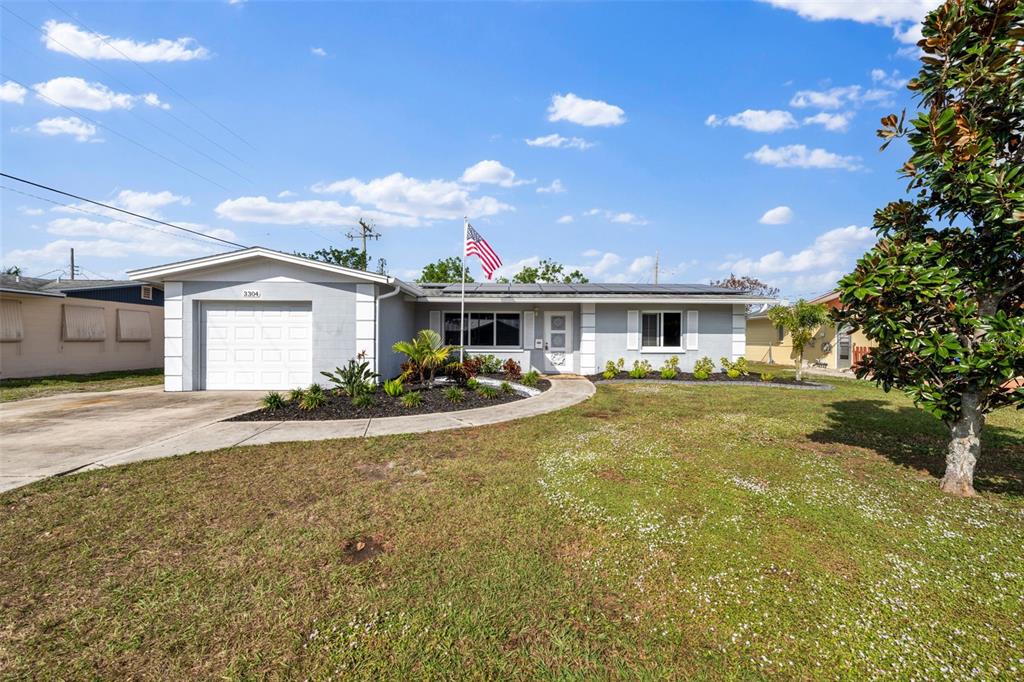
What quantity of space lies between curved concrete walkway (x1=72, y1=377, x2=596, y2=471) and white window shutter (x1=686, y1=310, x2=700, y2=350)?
7125 millimetres

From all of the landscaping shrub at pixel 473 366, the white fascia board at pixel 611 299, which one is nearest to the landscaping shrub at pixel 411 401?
the landscaping shrub at pixel 473 366

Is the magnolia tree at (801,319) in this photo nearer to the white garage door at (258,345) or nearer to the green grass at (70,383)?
the white garage door at (258,345)

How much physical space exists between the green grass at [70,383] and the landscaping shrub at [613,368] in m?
13.8

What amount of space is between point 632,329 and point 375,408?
9.32 meters

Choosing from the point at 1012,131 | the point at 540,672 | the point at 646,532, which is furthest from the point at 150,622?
the point at 1012,131

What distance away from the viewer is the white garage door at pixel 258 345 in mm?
10750

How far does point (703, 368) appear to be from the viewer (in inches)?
518

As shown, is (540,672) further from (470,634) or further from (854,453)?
(854,453)

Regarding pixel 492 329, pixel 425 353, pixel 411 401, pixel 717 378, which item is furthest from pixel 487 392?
pixel 717 378

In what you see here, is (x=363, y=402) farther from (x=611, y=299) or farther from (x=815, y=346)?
(x=815, y=346)

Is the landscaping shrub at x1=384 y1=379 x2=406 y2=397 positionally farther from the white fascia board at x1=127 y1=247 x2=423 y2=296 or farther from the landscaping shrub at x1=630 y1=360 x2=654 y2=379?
the landscaping shrub at x1=630 y1=360 x2=654 y2=379

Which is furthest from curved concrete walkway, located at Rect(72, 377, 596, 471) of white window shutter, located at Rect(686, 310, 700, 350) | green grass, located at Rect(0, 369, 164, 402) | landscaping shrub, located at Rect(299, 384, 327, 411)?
green grass, located at Rect(0, 369, 164, 402)

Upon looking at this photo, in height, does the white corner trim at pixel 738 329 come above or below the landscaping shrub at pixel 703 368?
above

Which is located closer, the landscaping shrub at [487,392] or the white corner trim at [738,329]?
the landscaping shrub at [487,392]
